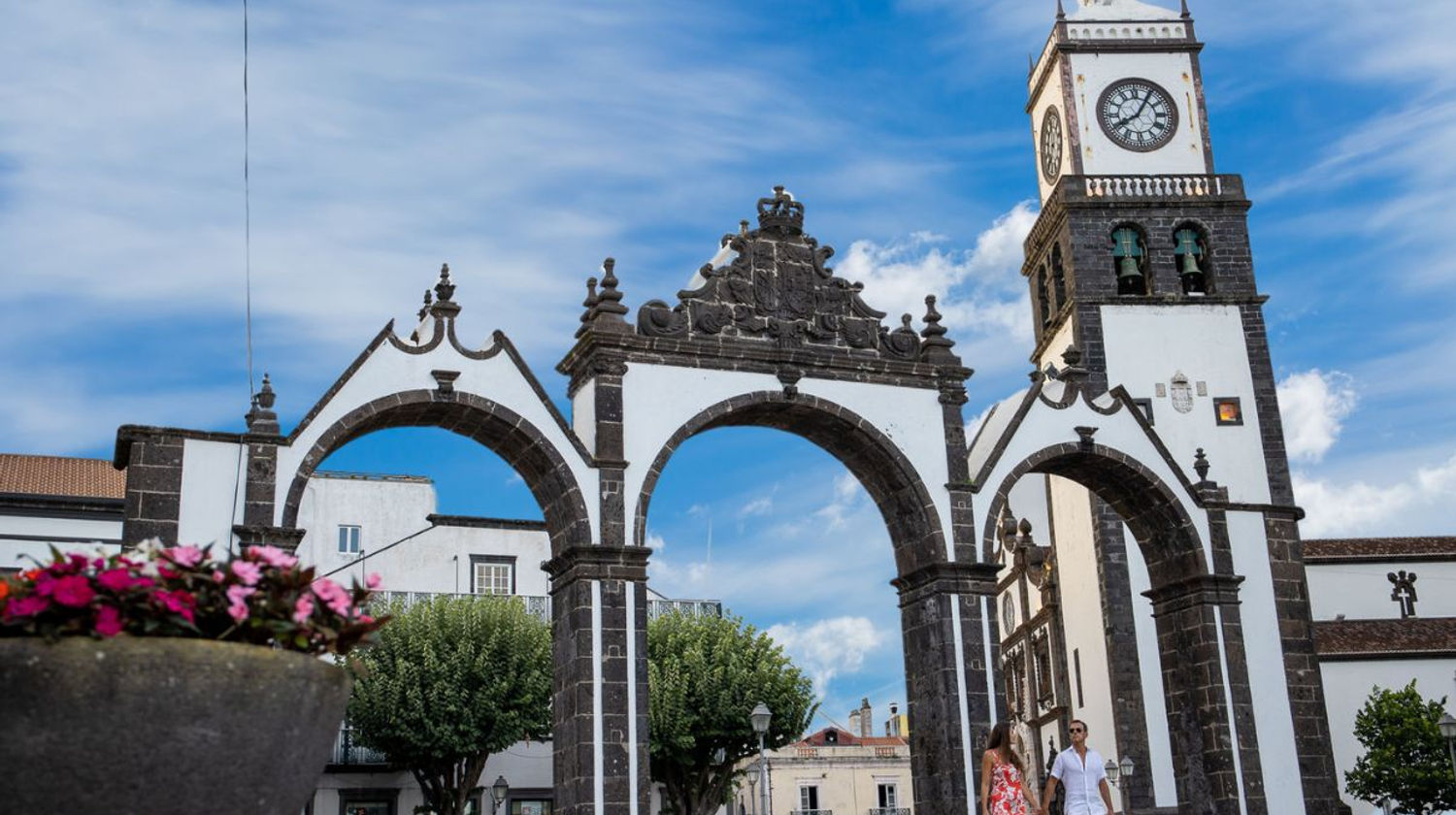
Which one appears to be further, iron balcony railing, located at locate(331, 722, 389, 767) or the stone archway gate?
iron balcony railing, located at locate(331, 722, 389, 767)

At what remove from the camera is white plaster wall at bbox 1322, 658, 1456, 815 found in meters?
29.2

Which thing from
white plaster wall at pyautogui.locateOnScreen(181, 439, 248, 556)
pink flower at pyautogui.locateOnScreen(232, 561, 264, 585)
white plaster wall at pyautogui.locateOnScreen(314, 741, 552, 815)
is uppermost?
white plaster wall at pyautogui.locateOnScreen(181, 439, 248, 556)

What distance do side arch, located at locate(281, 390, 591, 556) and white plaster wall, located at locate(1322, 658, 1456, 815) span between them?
753 inches

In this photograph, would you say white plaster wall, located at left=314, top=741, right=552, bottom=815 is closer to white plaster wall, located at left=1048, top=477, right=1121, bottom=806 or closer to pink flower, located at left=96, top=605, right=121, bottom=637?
white plaster wall, located at left=1048, top=477, right=1121, bottom=806

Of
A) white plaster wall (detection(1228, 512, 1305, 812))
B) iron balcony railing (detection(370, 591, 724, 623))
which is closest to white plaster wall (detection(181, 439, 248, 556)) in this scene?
white plaster wall (detection(1228, 512, 1305, 812))

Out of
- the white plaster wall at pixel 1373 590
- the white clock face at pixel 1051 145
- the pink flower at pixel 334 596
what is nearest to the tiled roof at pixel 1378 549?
the white plaster wall at pixel 1373 590

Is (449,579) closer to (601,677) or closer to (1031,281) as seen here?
(1031,281)

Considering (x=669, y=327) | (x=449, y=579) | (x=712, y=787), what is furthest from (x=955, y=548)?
(x=449, y=579)

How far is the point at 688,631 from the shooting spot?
2967cm

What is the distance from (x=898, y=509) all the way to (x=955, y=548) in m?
0.99

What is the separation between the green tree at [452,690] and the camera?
26859 millimetres

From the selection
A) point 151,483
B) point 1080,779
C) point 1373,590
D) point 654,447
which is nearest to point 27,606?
point 1080,779

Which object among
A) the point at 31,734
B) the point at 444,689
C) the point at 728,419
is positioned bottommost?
the point at 31,734

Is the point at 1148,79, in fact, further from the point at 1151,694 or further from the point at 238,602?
the point at 238,602
